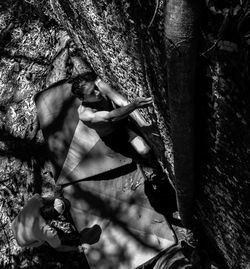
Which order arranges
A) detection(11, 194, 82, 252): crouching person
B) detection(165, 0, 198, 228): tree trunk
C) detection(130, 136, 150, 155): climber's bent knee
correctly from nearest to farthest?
1. detection(165, 0, 198, 228): tree trunk
2. detection(11, 194, 82, 252): crouching person
3. detection(130, 136, 150, 155): climber's bent knee

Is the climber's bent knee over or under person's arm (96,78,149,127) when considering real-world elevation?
under

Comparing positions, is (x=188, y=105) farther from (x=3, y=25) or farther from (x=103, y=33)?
(x=3, y=25)

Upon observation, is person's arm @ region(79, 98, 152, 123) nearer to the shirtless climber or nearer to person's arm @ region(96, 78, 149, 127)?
the shirtless climber

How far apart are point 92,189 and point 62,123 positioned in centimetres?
99

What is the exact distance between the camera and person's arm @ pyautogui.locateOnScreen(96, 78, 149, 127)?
502 cm

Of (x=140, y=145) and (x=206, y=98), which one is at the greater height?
(x=206, y=98)

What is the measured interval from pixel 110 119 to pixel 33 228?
1468 millimetres

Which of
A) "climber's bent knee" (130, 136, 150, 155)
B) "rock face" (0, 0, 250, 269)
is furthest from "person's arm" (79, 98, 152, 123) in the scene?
"climber's bent knee" (130, 136, 150, 155)

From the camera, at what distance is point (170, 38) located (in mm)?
2672

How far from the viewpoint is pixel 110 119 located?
16.3 feet

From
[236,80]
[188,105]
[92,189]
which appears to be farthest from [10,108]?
[236,80]

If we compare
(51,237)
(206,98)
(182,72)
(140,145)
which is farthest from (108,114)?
(182,72)

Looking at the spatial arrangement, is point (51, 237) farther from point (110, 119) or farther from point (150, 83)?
point (150, 83)

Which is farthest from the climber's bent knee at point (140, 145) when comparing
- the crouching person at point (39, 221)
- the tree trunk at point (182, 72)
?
the tree trunk at point (182, 72)
